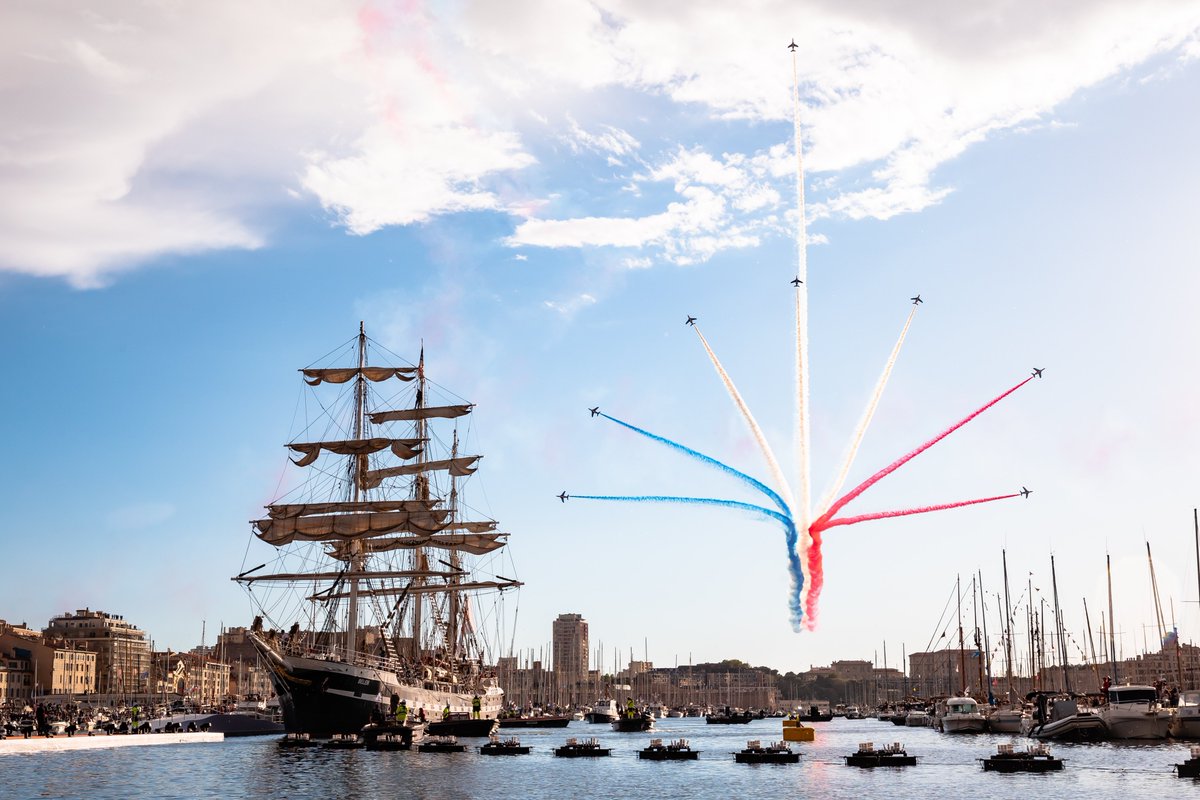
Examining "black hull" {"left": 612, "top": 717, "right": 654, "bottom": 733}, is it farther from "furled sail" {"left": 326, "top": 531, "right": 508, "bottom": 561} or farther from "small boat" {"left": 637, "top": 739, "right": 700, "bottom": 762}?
"small boat" {"left": 637, "top": 739, "right": 700, "bottom": 762}

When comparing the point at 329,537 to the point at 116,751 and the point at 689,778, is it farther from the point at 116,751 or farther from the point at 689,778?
the point at 689,778

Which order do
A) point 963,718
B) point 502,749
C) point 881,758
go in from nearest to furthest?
point 881,758
point 502,749
point 963,718

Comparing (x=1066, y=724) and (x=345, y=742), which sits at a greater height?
(x=345, y=742)

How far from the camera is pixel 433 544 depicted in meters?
128

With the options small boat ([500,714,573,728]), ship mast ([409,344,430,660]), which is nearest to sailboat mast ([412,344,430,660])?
ship mast ([409,344,430,660])

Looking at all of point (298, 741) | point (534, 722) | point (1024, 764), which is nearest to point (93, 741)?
point (298, 741)

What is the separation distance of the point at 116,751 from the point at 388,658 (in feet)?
105

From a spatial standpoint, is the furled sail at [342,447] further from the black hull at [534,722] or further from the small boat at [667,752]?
the black hull at [534,722]

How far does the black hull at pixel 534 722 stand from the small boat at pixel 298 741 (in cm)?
7460

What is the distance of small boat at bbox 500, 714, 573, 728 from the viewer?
177688mm

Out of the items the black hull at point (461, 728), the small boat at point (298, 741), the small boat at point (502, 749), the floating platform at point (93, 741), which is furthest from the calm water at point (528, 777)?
the black hull at point (461, 728)

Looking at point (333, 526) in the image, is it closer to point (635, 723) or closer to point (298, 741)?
point (298, 741)

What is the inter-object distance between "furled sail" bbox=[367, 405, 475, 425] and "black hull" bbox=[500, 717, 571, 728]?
58.7 m

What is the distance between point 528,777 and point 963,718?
254ft
